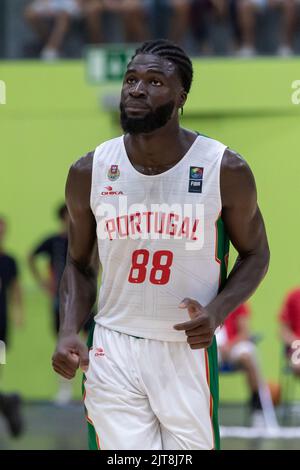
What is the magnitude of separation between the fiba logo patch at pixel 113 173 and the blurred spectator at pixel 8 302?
5.18m

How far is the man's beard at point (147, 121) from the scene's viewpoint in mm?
4004

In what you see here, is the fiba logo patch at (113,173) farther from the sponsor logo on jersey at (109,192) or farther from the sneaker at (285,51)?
the sneaker at (285,51)

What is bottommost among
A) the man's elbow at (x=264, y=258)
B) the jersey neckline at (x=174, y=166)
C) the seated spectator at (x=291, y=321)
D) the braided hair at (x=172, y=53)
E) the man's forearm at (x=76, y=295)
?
the seated spectator at (x=291, y=321)

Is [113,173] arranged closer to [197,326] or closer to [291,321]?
[197,326]

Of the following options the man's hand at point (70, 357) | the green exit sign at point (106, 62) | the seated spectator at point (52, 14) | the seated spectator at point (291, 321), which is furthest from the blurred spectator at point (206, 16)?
the man's hand at point (70, 357)

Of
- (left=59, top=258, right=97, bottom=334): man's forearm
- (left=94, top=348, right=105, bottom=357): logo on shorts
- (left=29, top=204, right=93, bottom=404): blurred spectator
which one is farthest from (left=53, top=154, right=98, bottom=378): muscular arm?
(left=29, top=204, right=93, bottom=404): blurred spectator

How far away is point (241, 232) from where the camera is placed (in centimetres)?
420

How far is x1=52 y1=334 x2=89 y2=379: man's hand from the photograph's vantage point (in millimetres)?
3965

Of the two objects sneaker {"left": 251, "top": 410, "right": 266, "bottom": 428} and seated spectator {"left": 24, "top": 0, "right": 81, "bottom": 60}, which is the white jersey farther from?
seated spectator {"left": 24, "top": 0, "right": 81, "bottom": 60}

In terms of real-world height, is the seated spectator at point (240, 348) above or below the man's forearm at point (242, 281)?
below

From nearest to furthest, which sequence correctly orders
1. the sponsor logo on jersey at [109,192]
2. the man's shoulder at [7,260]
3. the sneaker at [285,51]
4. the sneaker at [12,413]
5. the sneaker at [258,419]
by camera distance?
the sponsor logo on jersey at [109,192]
the sneaker at [12,413]
the sneaker at [258,419]
the man's shoulder at [7,260]
the sneaker at [285,51]

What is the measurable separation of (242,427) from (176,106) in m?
5.79

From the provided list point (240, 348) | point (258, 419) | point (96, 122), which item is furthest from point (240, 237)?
point (96, 122)

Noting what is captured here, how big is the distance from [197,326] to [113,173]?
0.74 m
